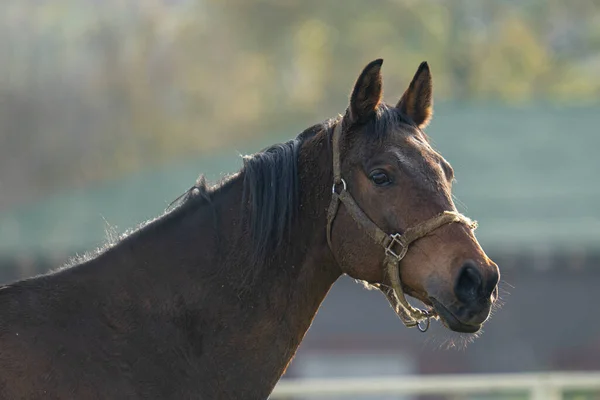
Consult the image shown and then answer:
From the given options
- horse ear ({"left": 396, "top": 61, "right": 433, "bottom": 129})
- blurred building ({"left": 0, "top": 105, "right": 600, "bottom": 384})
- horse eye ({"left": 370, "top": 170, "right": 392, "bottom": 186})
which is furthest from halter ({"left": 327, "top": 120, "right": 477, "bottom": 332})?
blurred building ({"left": 0, "top": 105, "right": 600, "bottom": 384})

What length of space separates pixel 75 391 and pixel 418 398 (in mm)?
13992

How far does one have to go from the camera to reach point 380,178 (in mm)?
4047

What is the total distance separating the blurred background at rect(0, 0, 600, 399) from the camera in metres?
19.1

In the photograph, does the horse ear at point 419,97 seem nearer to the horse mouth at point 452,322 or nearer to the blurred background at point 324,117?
the blurred background at point 324,117

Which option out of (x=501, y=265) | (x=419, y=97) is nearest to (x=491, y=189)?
(x=501, y=265)

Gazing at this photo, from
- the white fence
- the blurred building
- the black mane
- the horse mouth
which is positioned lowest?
the blurred building

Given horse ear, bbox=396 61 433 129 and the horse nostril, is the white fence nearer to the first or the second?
horse ear, bbox=396 61 433 129

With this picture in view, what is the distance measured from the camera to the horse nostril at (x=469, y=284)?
3.76 meters

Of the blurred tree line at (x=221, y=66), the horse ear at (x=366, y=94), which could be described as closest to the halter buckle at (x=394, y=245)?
the horse ear at (x=366, y=94)

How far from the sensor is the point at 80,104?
3012cm

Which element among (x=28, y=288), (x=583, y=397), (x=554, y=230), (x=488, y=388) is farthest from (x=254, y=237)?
(x=554, y=230)

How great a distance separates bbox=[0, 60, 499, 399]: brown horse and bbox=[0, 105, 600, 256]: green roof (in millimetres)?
14898

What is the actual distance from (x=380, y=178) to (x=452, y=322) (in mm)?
636

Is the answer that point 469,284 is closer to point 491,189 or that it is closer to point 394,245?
point 394,245
